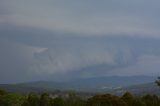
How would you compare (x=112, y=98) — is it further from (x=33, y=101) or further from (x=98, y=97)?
(x=33, y=101)

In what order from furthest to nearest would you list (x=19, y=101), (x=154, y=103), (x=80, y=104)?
(x=19, y=101), (x=80, y=104), (x=154, y=103)

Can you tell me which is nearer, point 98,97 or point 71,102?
point 98,97

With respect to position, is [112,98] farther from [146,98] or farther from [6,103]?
[6,103]

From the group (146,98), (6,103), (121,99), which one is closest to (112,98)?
(121,99)

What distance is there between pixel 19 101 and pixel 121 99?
1551 inches

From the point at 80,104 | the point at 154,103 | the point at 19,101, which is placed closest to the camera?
the point at 154,103

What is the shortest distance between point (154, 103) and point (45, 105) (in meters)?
31.9

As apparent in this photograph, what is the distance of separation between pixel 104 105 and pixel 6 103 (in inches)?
1207

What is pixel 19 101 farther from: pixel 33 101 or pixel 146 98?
pixel 146 98

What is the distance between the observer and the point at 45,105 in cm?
11731

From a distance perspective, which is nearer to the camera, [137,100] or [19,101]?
[137,100]

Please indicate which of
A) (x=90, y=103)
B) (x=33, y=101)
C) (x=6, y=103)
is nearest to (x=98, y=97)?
(x=90, y=103)

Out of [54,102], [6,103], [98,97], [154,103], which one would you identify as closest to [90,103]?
[98,97]

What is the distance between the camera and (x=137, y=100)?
115375mm
